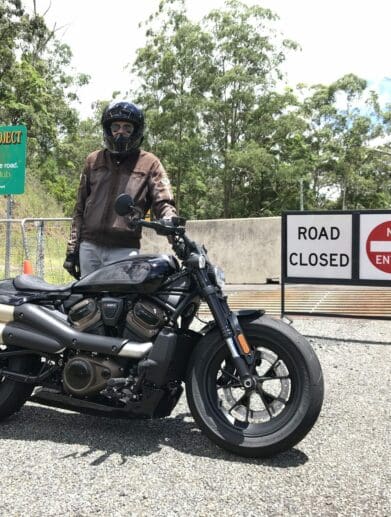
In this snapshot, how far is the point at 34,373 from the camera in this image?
139 inches

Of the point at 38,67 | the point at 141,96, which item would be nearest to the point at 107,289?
→ the point at 141,96

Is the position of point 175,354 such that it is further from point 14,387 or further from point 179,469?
point 14,387

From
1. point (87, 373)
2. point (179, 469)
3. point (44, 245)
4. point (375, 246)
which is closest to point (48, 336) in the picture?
point (87, 373)

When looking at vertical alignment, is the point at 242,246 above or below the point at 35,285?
above

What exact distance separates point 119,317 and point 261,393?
0.90m

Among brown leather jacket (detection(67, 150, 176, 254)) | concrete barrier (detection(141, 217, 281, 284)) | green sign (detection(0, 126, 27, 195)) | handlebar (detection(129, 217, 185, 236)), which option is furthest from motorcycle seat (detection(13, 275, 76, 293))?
concrete barrier (detection(141, 217, 281, 284))

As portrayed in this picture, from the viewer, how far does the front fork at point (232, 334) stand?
10.0 ft

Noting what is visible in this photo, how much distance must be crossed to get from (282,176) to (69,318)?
27271mm

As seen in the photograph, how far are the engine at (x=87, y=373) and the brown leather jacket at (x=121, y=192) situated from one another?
987 millimetres

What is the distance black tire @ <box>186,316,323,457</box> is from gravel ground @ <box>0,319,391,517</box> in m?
0.13

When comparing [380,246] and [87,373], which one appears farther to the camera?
[380,246]

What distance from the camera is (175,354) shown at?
3.15m

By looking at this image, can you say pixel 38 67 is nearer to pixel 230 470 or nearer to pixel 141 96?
pixel 141 96

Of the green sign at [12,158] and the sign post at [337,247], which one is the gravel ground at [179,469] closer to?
the sign post at [337,247]
